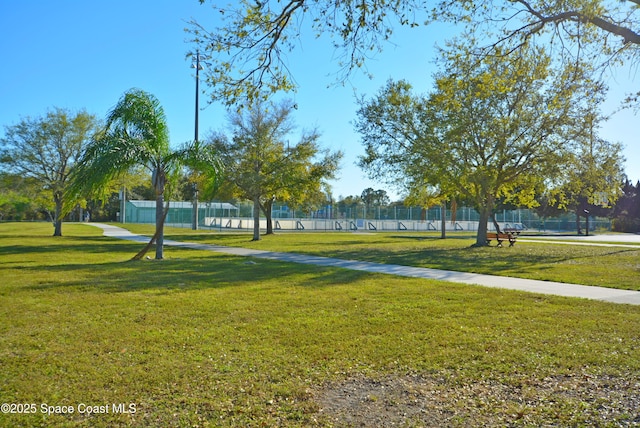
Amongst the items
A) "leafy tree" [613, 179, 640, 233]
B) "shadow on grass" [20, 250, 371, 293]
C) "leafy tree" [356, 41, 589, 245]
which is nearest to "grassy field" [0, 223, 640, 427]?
"shadow on grass" [20, 250, 371, 293]

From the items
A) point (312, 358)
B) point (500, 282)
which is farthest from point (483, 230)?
point (312, 358)

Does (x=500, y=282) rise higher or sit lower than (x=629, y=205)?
lower

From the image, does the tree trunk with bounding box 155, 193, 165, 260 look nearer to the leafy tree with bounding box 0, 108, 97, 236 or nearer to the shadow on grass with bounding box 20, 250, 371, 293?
the shadow on grass with bounding box 20, 250, 371, 293

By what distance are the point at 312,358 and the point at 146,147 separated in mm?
11311

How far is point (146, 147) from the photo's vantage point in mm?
14891

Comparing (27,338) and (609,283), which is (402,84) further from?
(27,338)

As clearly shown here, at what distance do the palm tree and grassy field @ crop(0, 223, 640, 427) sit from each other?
5.26m

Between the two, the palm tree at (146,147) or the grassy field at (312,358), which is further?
the palm tree at (146,147)

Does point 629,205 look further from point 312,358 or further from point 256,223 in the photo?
point 312,358

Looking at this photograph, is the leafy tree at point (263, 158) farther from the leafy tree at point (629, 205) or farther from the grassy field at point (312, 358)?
the leafy tree at point (629, 205)

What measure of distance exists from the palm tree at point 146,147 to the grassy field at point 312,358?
17.2 ft

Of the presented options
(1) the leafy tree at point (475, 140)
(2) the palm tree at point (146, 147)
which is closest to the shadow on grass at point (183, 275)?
(2) the palm tree at point (146, 147)

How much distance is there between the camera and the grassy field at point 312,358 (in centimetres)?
406

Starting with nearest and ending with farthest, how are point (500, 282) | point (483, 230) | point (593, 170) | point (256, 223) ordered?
point (500, 282), point (593, 170), point (483, 230), point (256, 223)
